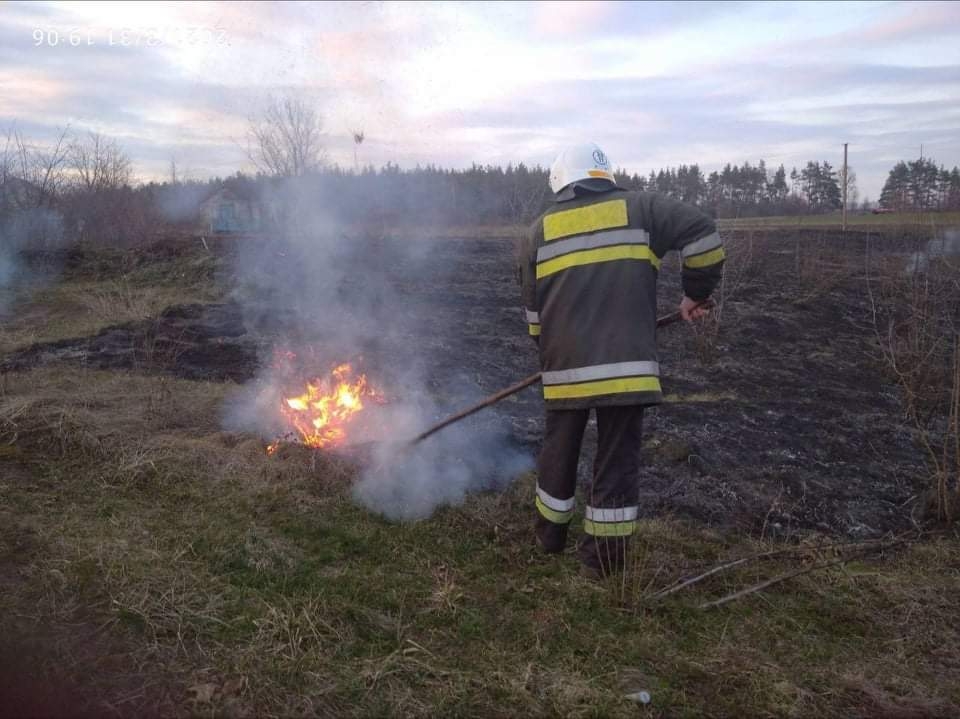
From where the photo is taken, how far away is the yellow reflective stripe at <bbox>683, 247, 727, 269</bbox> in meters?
3.26

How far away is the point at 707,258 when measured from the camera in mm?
3271

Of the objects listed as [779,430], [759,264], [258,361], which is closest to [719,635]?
[779,430]

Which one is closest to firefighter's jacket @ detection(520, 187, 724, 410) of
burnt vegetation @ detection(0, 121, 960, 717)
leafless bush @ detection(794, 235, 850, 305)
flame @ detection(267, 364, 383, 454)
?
burnt vegetation @ detection(0, 121, 960, 717)

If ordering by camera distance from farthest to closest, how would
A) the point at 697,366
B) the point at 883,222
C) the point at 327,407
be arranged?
1. the point at 883,222
2. the point at 697,366
3. the point at 327,407

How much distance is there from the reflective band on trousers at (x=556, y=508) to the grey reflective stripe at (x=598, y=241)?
4.43 ft

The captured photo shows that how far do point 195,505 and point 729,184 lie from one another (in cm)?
5128

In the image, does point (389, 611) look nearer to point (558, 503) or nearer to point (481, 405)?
point (558, 503)

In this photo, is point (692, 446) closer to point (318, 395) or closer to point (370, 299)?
point (318, 395)

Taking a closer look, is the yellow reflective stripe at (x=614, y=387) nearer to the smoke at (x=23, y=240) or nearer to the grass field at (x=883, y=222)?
the grass field at (x=883, y=222)

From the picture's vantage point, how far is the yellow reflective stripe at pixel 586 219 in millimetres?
3289

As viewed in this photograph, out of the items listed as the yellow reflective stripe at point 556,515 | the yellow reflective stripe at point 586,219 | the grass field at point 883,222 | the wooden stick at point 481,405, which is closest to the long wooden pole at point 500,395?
the wooden stick at point 481,405

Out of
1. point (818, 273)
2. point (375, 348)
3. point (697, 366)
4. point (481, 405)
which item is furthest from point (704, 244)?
point (818, 273)

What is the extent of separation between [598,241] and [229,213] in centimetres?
2269

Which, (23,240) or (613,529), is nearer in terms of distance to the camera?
(613,529)
